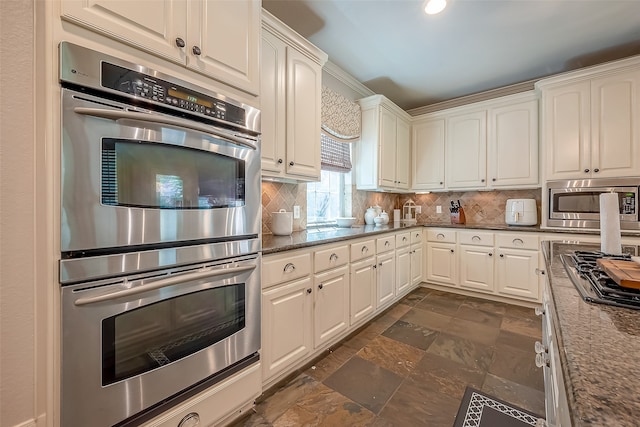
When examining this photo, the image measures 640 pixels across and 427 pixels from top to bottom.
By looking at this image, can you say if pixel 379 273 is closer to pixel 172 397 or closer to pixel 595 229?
pixel 172 397

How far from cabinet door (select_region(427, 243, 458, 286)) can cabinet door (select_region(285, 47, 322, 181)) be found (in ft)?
7.11

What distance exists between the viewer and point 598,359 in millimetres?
486

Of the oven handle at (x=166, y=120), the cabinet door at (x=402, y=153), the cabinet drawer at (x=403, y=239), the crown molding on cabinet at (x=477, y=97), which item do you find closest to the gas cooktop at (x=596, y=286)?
the oven handle at (x=166, y=120)

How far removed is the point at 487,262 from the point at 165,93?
11.7 feet

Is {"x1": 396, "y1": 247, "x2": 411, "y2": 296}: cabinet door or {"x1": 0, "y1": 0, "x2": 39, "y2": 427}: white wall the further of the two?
{"x1": 396, "y1": 247, "x2": 411, "y2": 296}: cabinet door

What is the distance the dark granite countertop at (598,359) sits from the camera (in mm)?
370

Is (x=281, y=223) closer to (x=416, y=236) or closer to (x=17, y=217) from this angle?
(x=17, y=217)

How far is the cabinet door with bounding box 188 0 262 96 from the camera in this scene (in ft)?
3.87

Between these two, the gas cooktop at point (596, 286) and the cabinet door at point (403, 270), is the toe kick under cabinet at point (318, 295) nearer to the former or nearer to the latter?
the cabinet door at point (403, 270)

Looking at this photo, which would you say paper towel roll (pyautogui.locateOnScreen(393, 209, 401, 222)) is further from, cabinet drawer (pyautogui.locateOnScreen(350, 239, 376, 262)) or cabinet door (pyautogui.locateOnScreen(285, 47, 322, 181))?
cabinet door (pyautogui.locateOnScreen(285, 47, 322, 181))

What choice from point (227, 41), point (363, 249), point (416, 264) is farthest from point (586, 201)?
point (227, 41)

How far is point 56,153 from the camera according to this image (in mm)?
826

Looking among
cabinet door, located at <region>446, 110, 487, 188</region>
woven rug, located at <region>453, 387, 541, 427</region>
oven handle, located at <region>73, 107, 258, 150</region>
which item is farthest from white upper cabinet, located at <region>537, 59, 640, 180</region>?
oven handle, located at <region>73, 107, 258, 150</region>

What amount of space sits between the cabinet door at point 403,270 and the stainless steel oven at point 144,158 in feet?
7.15
